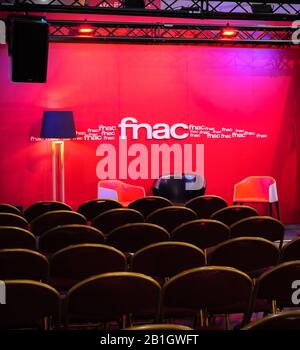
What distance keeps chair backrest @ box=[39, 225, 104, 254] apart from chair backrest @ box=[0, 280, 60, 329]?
192cm

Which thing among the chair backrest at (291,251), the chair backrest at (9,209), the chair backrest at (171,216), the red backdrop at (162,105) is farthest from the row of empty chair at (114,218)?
the red backdrop at (162,105)

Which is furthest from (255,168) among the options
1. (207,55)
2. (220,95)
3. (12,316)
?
(12,316)

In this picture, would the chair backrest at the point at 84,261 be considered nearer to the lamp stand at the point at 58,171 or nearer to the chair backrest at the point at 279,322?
the chair backrest at the point at 279,322

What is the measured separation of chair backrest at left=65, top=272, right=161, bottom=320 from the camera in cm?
373

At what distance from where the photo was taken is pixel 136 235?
595 cm

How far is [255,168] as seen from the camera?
12133 millimetres

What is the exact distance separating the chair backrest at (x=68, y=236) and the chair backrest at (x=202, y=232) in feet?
2.66

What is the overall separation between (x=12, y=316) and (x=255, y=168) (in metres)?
8.87

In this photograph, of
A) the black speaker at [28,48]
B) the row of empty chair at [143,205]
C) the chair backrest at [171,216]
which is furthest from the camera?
the black speaker at [28,48]

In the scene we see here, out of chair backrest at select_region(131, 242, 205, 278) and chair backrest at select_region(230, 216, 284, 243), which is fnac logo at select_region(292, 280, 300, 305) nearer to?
chair backrest at select_region(131, 242, 205, 278)

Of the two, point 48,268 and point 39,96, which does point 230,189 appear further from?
point 48,268

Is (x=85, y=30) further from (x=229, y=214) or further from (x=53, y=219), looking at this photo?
(x=229, y=214)

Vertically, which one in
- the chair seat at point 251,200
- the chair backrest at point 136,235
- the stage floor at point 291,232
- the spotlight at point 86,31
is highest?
the spotlight at point 86,31

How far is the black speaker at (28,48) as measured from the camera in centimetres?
879
